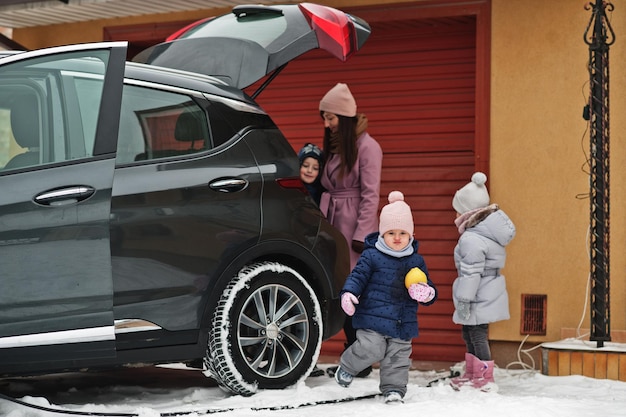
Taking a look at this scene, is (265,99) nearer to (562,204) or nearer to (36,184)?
(562,204)

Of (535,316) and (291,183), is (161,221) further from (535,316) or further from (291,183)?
(535,316)

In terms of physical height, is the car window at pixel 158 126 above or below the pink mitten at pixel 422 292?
above

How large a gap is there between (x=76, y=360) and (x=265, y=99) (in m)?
5.12

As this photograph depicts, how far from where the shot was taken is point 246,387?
5602mm

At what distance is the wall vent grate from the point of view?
8.25m

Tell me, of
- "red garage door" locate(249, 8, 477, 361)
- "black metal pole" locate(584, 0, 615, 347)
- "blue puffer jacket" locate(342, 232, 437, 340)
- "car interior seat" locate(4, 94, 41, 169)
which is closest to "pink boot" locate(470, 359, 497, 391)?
"blue puffer jacket" locate(342, 232, 437, 340)

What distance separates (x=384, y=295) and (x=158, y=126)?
159 centimetres

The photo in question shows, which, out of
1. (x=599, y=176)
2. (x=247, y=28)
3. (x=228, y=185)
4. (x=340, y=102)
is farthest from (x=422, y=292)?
(x=599, y=176)

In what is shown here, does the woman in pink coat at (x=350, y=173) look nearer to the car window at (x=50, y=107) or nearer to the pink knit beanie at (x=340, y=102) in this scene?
the pink knit beanie at (x=340, y=102)

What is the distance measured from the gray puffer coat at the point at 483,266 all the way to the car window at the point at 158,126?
2.04 metres

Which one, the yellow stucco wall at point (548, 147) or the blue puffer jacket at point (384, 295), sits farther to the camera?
the yellow stucco wall at point (548, 147)

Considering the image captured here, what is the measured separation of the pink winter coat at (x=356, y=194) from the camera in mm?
7094

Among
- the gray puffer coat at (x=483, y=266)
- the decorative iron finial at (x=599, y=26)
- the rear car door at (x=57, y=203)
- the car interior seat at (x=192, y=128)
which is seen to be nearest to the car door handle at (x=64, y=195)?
the rear car door at (x=57, y=203)

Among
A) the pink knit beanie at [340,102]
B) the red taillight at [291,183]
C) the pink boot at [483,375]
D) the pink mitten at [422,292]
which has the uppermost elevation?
the pink knit beanie at [340,102]
